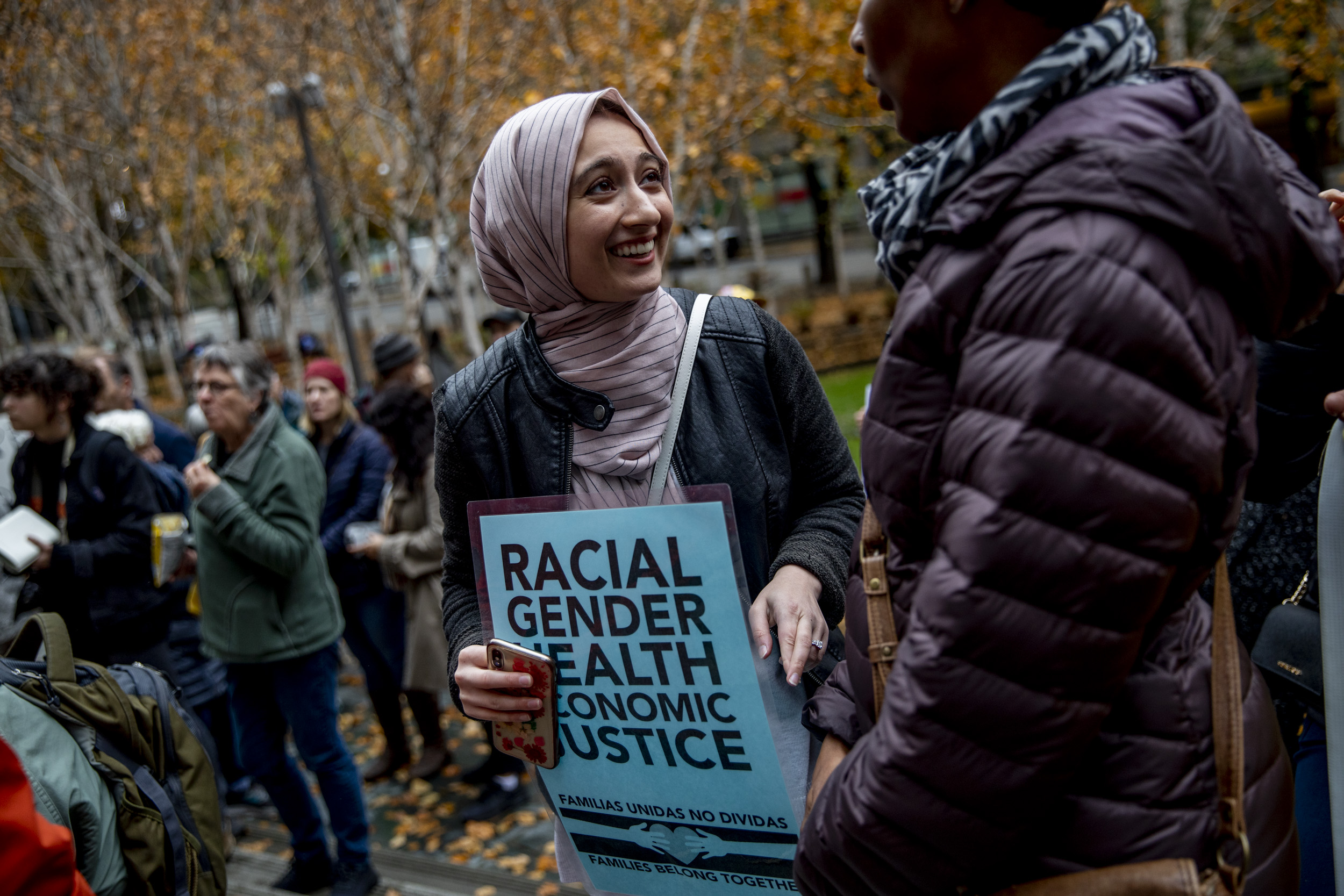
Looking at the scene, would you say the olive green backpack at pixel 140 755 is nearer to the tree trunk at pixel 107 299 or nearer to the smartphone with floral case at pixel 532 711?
the smartphone with floral case at pixel 532 711

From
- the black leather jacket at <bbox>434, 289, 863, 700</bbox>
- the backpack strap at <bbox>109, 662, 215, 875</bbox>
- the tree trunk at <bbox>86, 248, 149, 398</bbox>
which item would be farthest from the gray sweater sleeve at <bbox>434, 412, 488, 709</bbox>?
the tree trunk at <bbox>86, 248, 149, 398</bbox>

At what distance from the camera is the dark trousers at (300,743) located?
4.06 m

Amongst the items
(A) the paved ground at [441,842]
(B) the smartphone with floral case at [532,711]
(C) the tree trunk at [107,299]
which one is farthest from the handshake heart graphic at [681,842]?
(C) the tree trunk at [107,299]

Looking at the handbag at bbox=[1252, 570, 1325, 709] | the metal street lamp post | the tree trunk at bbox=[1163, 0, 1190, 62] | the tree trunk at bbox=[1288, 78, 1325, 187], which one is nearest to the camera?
the handbag at bbox=[1252, 570, 1325, 709]

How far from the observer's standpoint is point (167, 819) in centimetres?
249

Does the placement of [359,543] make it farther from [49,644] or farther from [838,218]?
[838,218]

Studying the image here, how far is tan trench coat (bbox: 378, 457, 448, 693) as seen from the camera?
4.84m

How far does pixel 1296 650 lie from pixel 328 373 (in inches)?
190

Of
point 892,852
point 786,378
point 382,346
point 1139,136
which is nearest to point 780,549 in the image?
point 786,378

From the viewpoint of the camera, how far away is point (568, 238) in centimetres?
182

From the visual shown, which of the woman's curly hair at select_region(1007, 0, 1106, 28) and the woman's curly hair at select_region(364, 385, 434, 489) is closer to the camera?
the woman's curly hair at select_region(1007, 0, 1106, 28)

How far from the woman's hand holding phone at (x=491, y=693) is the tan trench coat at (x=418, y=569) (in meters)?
3.13

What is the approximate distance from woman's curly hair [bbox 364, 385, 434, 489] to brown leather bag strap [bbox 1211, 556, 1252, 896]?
4.18 metres

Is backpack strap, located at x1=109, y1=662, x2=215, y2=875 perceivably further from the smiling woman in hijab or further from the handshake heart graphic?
the handshake heart graphic
